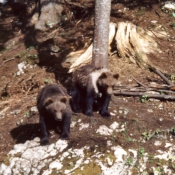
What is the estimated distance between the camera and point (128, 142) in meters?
6.23

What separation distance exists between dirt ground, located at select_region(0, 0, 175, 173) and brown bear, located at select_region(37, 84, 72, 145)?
0.21 m

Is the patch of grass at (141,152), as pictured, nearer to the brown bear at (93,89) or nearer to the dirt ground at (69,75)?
the dirt ground at (69,75)

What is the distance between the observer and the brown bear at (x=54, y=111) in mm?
6042

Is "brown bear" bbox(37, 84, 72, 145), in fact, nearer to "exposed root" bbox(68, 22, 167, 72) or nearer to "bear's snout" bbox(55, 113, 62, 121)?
"bear's snout" bbox(55, 113, 62, 121)

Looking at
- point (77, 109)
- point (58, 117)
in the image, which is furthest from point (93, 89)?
point (58, 117)

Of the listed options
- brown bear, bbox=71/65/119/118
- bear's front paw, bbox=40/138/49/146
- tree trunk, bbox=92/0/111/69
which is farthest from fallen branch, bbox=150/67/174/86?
bear's front paw, bbox=40/138/49/146

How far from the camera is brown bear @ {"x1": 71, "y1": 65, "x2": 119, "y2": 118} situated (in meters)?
6.59

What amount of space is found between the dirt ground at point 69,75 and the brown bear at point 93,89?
221 millimetres

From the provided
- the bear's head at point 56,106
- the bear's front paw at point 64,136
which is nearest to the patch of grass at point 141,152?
the bear's front paw at point 64,136

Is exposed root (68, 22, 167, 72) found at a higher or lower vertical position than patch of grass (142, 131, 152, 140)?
higher

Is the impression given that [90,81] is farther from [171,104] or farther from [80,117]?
[171,104]

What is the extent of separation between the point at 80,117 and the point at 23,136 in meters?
1.04

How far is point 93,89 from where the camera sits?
22.1 ft

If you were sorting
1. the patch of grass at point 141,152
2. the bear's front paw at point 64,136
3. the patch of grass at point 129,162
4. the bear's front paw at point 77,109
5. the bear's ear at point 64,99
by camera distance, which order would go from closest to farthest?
the patch of grass at point 129,162
the patch of grass at point 141,152
the bear's ear at point 64,99
the bear's front paw at point 64,136
the bear's front paw at point 77,109
